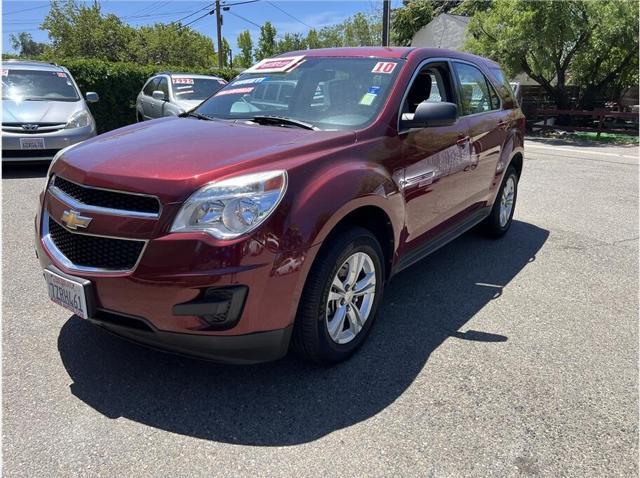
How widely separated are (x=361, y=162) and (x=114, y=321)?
5.04 feet

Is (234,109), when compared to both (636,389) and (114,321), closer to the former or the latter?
(114,321)

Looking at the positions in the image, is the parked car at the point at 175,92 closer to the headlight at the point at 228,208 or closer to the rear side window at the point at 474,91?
the rear side window at the point at 474,91

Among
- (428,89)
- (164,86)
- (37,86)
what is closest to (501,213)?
(428,89)

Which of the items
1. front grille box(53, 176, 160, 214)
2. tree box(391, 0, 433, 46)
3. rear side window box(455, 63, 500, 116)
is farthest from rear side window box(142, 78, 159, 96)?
tree box(391, 0, 433, 46)

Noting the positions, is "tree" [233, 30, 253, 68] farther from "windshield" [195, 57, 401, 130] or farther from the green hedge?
"windshield" [195, 57, 401, 130]

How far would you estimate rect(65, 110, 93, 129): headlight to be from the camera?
302 inches

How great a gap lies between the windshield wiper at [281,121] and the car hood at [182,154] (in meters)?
0.10

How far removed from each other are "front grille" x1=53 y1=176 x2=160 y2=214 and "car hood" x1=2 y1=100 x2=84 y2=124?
5.69 meters

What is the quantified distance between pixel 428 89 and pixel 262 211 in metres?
2.10

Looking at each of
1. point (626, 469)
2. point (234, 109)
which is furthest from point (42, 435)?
point (626, 469)

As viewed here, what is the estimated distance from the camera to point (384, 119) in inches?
126

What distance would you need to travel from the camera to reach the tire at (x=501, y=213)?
17.4ft

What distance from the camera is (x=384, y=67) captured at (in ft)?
11.6

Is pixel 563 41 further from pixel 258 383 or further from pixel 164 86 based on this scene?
pixel 258 383
